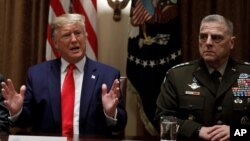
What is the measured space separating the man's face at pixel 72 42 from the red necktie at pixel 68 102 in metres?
0.09

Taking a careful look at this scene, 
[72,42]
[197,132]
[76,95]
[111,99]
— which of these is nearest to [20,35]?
[72,42]

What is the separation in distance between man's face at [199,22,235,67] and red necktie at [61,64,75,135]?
85 cm

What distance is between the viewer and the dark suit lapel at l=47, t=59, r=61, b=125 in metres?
2.48

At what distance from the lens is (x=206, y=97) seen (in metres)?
2.52

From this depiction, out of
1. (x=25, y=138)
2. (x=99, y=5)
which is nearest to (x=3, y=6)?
(x=99, y=5)

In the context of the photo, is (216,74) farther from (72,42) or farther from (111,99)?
(72,42)

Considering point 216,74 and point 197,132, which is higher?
point 216,74

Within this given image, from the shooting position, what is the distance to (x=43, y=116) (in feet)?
8.27

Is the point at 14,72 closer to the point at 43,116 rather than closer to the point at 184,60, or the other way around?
the point at 43,116

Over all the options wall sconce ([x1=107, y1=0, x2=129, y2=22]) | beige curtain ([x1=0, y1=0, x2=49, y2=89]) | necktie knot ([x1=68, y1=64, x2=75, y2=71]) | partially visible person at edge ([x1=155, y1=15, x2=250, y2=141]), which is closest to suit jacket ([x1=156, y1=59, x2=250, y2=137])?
partially visible person at edge ([x1=155, y1=15, x2=250, y2=141])

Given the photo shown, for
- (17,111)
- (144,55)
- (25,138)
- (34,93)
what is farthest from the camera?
(144,55)

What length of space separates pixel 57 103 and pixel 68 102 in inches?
2.6

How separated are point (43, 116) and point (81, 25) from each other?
633mm

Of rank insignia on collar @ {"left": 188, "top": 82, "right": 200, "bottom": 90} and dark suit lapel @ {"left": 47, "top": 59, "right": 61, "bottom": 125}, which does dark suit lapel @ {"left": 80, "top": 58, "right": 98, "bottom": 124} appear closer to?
dark suit lapel @ {"left": 47, "top": 59, "right": 61, "bottom": 125}
